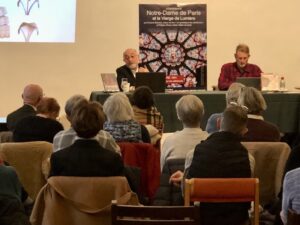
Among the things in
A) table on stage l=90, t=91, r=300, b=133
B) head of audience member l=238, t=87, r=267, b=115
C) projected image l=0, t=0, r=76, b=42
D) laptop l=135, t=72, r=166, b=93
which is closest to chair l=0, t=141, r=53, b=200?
head of audience member l=238, t=87, r=267, b=115

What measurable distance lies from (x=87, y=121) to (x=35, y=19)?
17.6 ft

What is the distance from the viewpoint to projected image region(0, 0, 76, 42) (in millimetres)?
Answer: 8180

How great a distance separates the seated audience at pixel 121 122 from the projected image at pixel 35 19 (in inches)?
169

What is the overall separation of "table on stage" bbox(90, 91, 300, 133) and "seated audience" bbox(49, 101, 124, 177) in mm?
3297

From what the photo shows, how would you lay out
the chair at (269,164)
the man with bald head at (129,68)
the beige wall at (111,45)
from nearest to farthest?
1. the chair at (269,164)
2. the man with bald head at (129,68)
3. the beige wall at (111,45)

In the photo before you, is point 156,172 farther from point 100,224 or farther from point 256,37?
point 256,37

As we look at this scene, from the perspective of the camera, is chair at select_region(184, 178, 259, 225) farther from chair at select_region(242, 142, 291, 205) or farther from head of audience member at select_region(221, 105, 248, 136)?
chair at select_region(242, 142, 291, 205)

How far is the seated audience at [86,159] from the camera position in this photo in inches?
117

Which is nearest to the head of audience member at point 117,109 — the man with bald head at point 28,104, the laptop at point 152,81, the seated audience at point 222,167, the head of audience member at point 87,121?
the head of audience member at point 87,121

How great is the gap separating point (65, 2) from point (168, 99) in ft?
8.61

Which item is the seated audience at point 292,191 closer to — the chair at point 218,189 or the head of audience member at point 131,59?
the chair at point 218,189

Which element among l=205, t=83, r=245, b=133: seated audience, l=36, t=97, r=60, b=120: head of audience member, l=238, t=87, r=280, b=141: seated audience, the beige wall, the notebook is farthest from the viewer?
the beige wall

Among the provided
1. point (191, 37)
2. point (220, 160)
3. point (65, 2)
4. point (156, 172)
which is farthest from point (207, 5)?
point (220, 160)

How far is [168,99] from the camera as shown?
645cm
